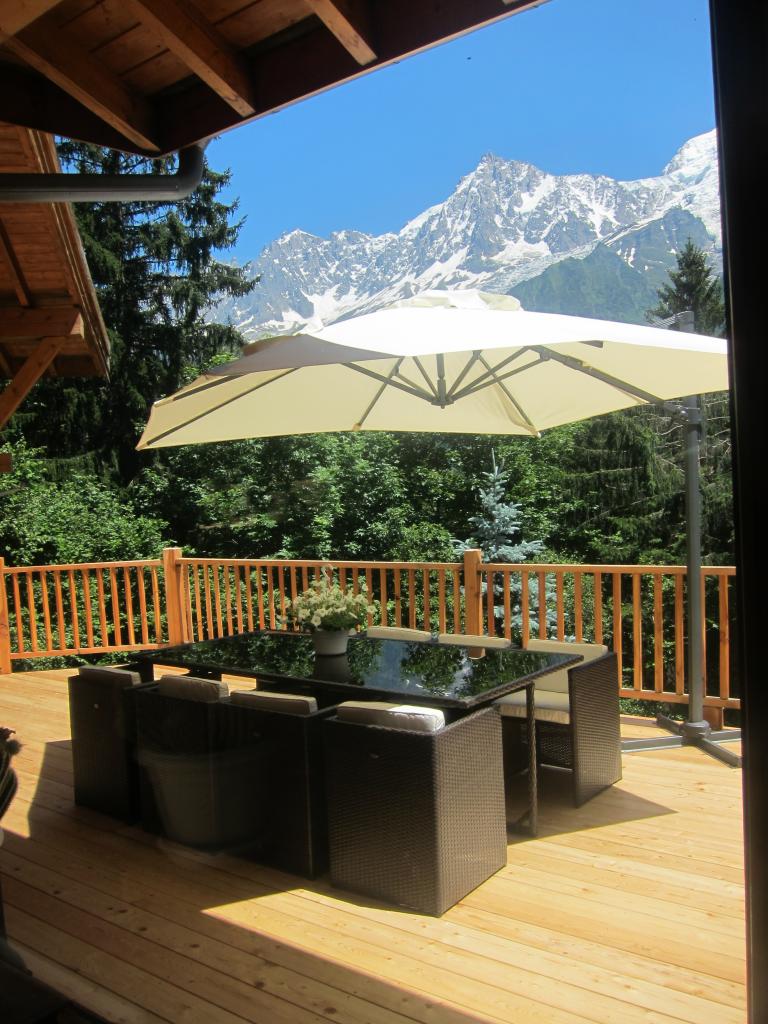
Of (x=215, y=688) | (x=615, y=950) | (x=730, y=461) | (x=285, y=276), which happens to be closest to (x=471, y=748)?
(x=615, y=950)

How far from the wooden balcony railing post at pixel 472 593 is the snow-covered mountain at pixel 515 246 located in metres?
1.76

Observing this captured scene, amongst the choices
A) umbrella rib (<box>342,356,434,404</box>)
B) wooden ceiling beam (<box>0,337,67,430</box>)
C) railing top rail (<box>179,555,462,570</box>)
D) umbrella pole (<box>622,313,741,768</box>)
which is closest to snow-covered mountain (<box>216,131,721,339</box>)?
umbrella rib (<box>342,356,434,404</box>)

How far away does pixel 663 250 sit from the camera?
1977mm

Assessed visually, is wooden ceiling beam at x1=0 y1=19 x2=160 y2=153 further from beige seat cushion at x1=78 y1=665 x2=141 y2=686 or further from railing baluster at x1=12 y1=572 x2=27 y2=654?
railing baluster at x1=12 y1=572 x2=27 y2=654

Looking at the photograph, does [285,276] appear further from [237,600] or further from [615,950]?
[615,950]

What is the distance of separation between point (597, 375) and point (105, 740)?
9.67ft

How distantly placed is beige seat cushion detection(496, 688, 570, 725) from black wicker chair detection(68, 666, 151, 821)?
1.60 metres

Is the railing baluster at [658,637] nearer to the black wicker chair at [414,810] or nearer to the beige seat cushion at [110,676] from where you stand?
the black wicker chair at [414,810]

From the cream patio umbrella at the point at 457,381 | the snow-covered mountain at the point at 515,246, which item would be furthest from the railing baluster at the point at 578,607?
the snow-covered mountain at the point at 515,246

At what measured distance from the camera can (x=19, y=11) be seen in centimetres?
173

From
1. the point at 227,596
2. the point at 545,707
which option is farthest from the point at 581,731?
the point at 227,596

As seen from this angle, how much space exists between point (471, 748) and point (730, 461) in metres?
1.87

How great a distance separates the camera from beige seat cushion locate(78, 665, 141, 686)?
3.39 meters

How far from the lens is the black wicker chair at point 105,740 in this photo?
3.36 meters
